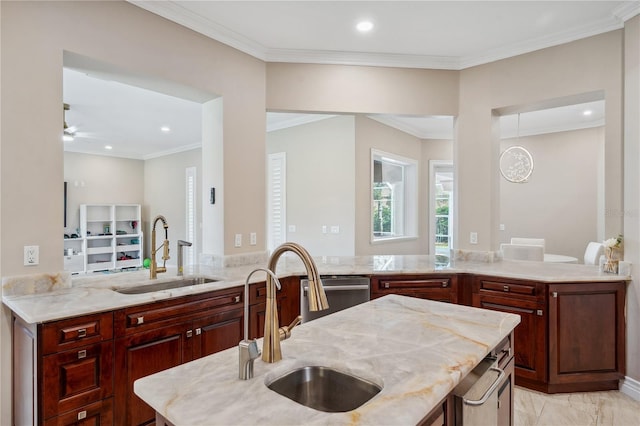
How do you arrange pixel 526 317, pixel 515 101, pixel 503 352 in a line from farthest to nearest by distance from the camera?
pixel 515 101 < pixel 526 317 < pixel 503 352

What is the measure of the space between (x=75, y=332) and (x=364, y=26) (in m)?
2.87

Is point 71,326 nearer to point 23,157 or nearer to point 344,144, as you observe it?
point 23,157

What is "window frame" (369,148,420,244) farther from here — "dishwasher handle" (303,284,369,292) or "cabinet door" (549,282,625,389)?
"cabinet door" (549,282,625,389)

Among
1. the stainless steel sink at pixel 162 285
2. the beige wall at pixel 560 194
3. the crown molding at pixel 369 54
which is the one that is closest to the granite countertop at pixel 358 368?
the stainless steel sink at pixel 162 285

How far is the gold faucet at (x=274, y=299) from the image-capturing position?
98 centimetres

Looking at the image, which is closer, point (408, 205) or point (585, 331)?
point (585, 331)

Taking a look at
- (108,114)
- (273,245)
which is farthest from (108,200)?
(273,245)

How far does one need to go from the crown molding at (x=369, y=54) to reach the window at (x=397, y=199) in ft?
8.17

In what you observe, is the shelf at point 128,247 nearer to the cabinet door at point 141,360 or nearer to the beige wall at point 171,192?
the beige wall at point 171,192

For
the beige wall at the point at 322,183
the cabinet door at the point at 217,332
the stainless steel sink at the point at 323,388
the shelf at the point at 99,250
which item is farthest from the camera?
the shelf at the point at 99,250

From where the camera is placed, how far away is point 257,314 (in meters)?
2.65

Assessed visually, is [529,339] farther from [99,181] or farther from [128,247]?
[99,181]

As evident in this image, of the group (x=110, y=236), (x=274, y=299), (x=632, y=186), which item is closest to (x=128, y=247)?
(x=110, y=236)

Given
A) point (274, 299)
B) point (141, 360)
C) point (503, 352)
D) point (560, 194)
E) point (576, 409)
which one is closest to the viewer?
point (274, 299)
